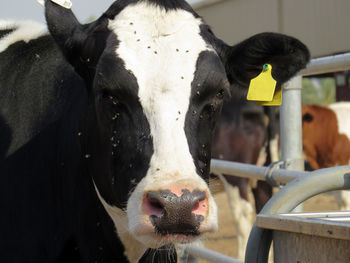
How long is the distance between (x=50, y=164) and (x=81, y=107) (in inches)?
11.9

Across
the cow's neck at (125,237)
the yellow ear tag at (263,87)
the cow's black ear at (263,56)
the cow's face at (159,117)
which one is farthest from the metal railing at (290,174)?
the cow's neck at (125,237)

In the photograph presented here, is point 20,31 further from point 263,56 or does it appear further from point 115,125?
point 263,56

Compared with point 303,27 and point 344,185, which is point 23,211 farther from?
point 303,27

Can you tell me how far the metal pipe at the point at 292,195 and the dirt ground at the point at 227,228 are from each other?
15.2ft

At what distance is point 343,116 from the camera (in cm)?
825

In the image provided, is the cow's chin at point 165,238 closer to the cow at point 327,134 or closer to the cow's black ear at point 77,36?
the cow's black ear at point 77,36

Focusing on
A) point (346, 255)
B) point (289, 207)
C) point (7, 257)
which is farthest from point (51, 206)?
point (346, 255)

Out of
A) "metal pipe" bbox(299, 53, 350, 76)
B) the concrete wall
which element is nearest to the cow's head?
"metal pipe" bbox(299, 53, 350, 76)

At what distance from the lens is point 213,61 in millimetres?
2400

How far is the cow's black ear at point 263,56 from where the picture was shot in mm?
2668

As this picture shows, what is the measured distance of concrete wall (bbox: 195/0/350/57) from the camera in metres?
7.91

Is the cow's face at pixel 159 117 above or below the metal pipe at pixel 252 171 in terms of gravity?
above

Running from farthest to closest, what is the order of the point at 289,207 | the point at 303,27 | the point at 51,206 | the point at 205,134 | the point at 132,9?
1. the point at 303,27
2. the point at 51,206
3. the point at 132,9
4. the point at 205,134
5. the point at 289,207

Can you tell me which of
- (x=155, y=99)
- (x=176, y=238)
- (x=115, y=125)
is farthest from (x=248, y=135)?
(x=176, y=238)
